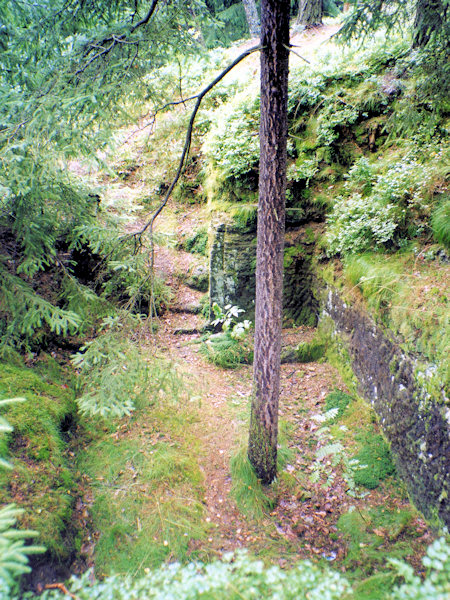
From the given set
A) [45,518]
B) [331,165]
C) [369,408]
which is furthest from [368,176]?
[45,518]

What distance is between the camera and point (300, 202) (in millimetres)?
7352

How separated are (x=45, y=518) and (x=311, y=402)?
422 centimetres

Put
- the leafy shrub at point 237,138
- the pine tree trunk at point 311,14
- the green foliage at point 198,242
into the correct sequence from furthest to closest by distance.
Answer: the pine tree trunk at point 311,14, the green foliage at point 198,242, the leafy shrub at point 237,138

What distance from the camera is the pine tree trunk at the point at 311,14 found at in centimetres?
1178

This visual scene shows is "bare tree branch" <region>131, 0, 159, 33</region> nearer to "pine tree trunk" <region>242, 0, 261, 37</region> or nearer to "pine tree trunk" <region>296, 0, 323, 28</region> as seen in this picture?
"pine tree trunk" <region>296, 0, 323, 28</region>

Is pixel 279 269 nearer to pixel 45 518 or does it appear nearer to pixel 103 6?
pixel 45 518

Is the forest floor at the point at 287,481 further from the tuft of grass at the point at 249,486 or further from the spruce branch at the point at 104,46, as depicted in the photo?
the spruce branch at the point at 104,46

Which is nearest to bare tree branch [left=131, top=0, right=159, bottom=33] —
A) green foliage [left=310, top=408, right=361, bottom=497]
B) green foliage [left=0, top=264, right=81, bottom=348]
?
green foliage [left=0, top=264, right=81, bottom=348]

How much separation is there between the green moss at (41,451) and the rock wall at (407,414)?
3.88 m

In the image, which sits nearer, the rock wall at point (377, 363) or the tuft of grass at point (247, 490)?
the rock wall at point (377, 363)

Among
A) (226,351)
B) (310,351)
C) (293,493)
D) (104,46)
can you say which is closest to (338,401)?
(310,351)

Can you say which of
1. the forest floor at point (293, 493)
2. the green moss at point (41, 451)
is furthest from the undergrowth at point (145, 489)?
the green moss at point (41, 451)

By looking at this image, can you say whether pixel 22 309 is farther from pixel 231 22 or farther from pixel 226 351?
pixel 231 22

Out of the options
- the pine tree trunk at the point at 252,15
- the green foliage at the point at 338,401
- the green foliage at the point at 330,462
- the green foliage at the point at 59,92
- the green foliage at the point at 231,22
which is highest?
the green foliage at the point at 231,22
